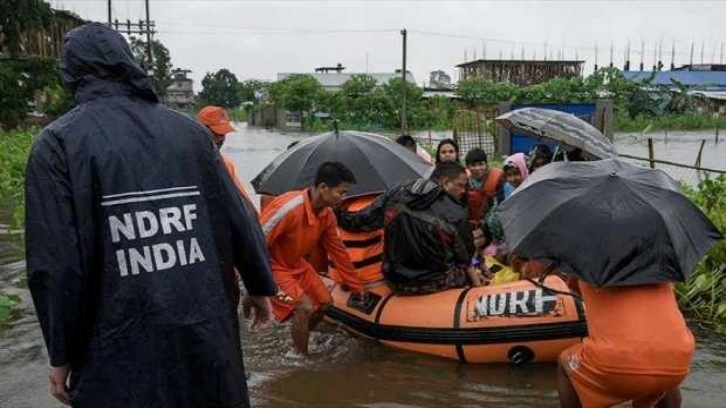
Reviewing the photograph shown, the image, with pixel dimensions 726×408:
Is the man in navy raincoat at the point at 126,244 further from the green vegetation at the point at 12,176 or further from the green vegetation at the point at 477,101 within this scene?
the green vegetation at the point at 477,101

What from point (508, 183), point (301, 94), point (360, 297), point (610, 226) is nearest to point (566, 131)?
point (508, 183)

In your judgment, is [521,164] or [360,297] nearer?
[360,297]

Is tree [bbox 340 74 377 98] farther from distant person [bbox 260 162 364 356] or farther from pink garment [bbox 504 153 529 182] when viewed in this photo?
distant person [bbox 260 162 364 356]

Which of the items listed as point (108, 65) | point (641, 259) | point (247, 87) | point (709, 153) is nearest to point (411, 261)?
point (641, 259)

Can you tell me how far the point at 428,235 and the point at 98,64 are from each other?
10.7ft

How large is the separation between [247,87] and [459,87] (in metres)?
35.8

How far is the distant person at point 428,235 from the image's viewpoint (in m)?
5.27

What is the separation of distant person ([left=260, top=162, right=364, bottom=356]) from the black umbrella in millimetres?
1851

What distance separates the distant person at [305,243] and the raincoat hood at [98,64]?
Answer: 266 centimetres

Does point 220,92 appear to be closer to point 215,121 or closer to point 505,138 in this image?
point 505,138

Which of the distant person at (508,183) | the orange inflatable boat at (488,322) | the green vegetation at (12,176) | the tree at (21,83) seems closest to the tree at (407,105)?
the tree at (21,83)

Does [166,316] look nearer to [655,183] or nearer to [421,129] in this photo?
[655,183]

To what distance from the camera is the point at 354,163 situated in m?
6.54

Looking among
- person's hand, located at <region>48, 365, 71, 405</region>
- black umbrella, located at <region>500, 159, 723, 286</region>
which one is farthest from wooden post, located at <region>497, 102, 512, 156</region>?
person's hand, located at <region>48, 365, 71, 405</region>
